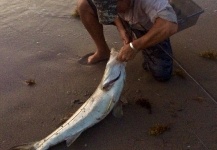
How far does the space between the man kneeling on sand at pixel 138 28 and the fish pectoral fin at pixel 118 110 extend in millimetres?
508

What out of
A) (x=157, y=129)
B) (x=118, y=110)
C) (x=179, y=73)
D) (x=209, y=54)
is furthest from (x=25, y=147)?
(x=209, y=54)

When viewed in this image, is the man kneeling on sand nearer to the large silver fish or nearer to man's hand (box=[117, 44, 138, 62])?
man's hand (box=[117, 44, 138, 62])

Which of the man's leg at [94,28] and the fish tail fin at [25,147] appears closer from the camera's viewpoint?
the fish tail fin at [25,147]

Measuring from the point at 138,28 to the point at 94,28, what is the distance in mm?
739

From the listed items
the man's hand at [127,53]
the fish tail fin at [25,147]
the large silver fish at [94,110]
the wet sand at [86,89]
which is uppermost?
the man's hand at [127,53]

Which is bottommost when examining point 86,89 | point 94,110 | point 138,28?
point 86,89

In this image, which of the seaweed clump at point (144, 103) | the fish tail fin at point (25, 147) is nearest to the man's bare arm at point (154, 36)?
the seaweed clump at point (144, 103)

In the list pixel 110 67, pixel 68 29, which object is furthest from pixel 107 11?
pixel 68 29

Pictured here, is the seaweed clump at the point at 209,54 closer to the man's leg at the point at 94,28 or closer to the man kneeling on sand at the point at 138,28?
the man kneeling on sand at the point at 138,28

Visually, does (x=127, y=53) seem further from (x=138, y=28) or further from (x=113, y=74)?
(x=138, y=28)

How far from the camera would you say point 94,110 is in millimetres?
3682

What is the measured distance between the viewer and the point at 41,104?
4230 mm

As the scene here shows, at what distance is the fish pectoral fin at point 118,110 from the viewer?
153 inches

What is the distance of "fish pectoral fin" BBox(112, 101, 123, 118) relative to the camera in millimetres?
3885
